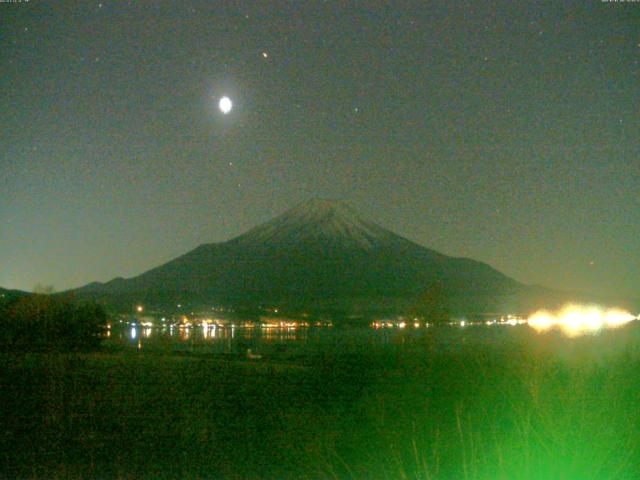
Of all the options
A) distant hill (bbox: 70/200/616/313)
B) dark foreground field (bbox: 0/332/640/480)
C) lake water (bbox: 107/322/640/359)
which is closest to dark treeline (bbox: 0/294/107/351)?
lake water (bbox: 107/322/640/359)

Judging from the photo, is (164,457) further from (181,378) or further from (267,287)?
(267,287)

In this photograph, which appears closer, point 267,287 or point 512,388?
point 512,388

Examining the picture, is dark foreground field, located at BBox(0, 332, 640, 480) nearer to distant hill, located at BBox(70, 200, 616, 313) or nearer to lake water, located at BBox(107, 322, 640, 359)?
lake water, located at BBox(107, 322, 640, 359)

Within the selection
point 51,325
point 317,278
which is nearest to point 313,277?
point 317,278

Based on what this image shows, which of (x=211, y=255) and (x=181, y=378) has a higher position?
(x=211, y=255)

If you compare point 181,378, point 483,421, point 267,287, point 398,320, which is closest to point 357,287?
point 267,287

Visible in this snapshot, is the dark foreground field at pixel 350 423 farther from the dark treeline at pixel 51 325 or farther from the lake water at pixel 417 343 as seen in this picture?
the dark treeline at pixel 51 325

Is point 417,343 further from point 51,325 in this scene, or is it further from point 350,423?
point 350,423
